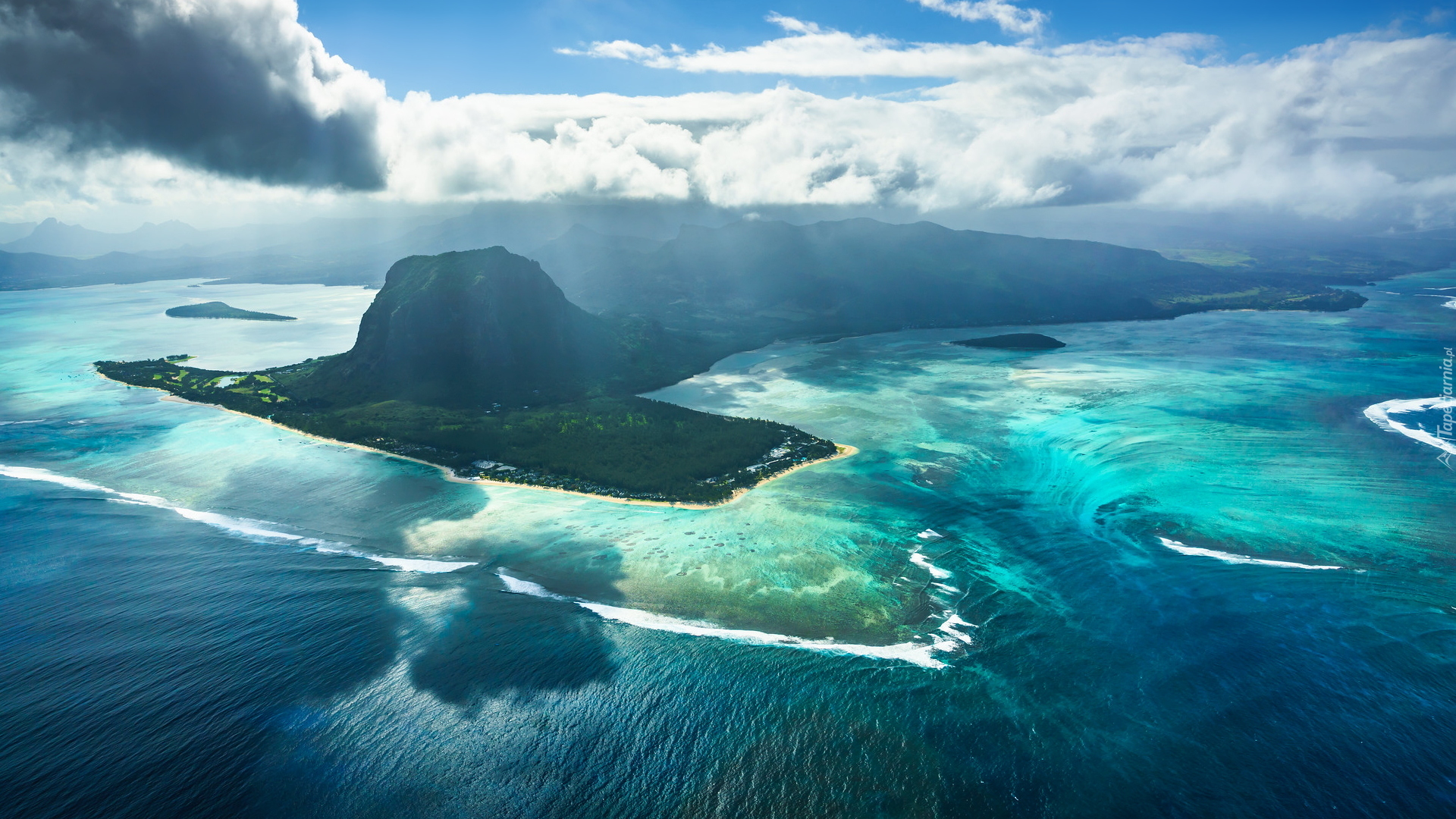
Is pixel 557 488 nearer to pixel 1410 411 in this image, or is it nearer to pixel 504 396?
pixel 504 396

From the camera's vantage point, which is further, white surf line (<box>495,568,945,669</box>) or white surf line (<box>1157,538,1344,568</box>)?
white surf line (<box>1157,538,1344,568</box>)

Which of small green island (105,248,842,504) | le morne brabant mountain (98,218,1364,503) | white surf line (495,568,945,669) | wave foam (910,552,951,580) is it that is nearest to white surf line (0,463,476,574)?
white surf line (495,568,945,669)

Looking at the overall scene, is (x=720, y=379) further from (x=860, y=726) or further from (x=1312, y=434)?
(x=860, y=726)

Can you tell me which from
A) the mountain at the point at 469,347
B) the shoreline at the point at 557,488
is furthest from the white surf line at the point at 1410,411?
the mountain at the point at 469,347

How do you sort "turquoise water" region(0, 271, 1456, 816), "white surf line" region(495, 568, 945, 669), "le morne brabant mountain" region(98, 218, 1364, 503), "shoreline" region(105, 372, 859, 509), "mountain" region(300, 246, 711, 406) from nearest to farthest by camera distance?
"turquoise water" region(0, 271, 1456, 816)
"white surf line" region(495, 568, 945, 669)
"shoreline" region(105, 372, 859, 509)
"le morne brabant mountain" region(98, 218, 1364, 503)
"mountain" region(300, 246, 711, 406)

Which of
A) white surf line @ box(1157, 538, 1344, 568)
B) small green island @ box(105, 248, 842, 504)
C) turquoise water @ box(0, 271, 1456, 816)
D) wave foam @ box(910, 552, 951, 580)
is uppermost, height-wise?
small green island @ box(105, 248, 842, 504)

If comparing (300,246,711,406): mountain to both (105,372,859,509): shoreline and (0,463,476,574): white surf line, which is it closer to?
(105,372,859,509): shoreline

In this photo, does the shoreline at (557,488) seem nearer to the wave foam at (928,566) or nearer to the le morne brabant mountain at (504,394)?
the le morne brabant mountain at (504,394)
